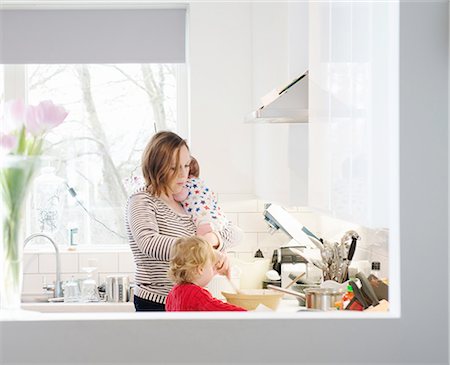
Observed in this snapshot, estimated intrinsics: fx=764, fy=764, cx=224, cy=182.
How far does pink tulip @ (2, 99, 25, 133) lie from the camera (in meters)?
1.05

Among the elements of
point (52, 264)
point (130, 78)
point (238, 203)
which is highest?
point (130, 78)

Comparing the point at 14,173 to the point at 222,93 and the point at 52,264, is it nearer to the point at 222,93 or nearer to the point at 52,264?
the point at 222,93

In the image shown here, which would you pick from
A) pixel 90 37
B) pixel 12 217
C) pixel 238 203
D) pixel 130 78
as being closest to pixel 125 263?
pixel 238 203

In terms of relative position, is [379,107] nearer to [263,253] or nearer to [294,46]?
[294,46]

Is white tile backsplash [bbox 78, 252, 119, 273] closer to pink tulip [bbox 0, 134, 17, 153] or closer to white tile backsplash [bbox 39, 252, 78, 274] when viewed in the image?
white tile backsplash [bbox 39, 252, 78, 274]

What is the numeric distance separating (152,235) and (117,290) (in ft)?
4.31

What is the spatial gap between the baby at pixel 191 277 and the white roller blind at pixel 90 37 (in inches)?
71.1

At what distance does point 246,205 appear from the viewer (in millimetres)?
4156

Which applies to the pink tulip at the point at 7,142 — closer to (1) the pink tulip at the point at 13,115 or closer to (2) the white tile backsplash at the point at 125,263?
(1) the pink tulip at the point at 13,115

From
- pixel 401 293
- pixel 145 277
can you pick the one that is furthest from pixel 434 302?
pixel 145 277

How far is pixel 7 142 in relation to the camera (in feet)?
3.45

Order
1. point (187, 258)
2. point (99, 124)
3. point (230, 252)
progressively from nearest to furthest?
1. point (187, 258)
2. point (230, 252)
3. point (99, 124)

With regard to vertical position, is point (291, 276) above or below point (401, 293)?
below
